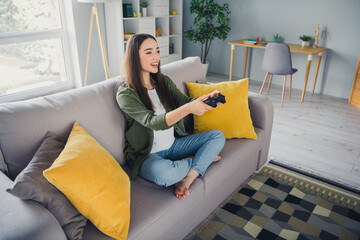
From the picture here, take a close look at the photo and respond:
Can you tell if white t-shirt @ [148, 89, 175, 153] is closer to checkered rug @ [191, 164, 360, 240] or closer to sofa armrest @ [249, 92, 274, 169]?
checkered rug @ [191, 164, 360, 240]

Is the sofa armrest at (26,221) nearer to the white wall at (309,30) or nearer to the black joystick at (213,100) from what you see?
the black joystick at (213,100)

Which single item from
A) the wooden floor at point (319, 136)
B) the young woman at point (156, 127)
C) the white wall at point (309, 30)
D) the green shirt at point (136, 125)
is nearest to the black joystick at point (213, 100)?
the young woman at point (156, 127)

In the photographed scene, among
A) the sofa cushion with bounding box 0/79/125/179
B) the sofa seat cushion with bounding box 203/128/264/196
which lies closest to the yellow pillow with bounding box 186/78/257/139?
the sofa seat cushion with bounding box 203/128/264/196

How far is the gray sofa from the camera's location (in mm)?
952

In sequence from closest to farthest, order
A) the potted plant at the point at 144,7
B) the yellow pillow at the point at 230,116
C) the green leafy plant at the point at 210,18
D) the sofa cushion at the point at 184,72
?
the yellow pillow at the point at 230,116, the sofa cushion at the point at 184,72, the potted plant at the point at 144,7, the green leafy plant at the point at 210,18

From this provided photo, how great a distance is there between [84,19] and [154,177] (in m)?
2.96

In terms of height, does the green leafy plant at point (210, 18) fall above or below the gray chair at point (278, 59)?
above

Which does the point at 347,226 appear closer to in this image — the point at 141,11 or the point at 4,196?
the point at 4,196

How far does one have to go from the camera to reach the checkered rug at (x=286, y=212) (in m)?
1.67

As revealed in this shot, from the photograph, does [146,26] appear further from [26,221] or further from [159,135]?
[26,221]

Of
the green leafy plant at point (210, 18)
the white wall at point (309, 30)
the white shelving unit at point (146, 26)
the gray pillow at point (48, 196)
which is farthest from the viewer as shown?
the green leafy plant at point (210, 18)

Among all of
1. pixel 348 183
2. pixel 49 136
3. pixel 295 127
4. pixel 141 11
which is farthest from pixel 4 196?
pixel 141 11

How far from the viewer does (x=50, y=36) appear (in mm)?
3605

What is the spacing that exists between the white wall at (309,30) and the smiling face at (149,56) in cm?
322
